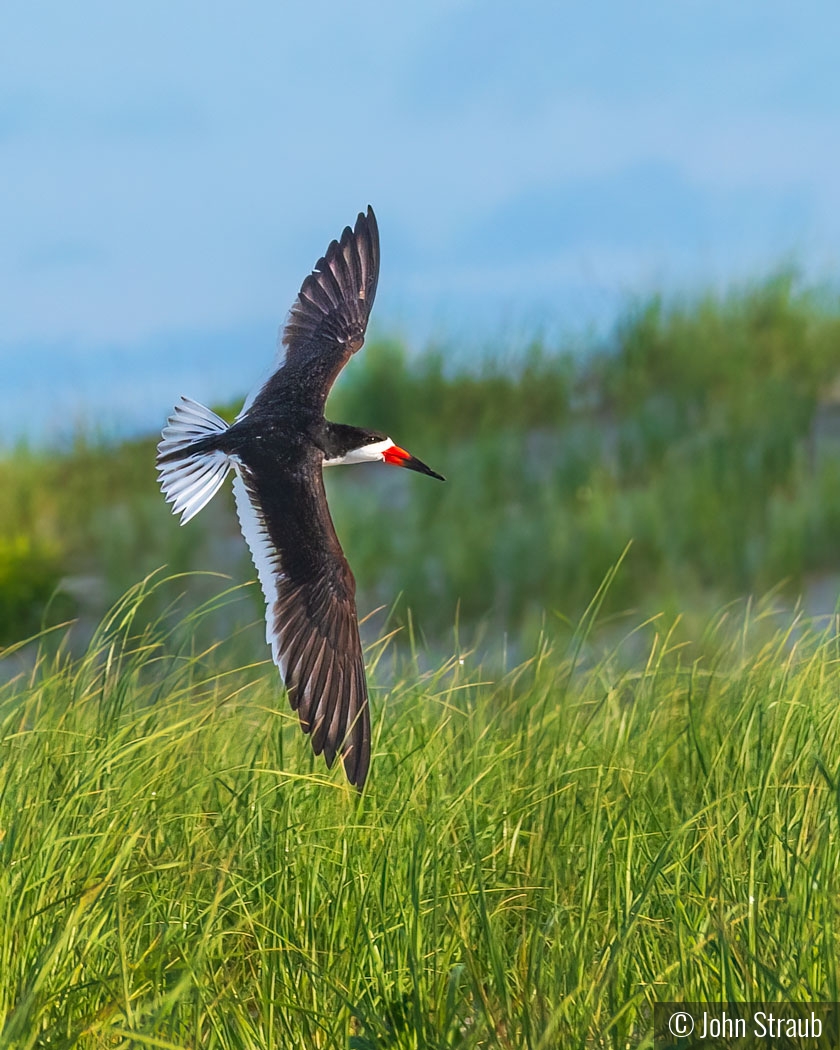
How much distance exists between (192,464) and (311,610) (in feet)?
2.24

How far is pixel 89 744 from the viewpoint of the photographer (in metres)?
4.19

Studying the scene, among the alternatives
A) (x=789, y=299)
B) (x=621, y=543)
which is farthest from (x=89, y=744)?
(x=789, y=299)

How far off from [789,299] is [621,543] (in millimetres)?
3618

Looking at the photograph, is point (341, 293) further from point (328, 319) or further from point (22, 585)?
point (22, 585)

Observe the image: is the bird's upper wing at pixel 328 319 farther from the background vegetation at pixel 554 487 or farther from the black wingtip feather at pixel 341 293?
the background vegetation at pixel 554 487

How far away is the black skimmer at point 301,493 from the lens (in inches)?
146

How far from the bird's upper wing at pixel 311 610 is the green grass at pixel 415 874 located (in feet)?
0.54

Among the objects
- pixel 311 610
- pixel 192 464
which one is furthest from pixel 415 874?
pixel 192 464

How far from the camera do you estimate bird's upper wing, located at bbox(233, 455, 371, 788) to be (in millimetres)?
3645

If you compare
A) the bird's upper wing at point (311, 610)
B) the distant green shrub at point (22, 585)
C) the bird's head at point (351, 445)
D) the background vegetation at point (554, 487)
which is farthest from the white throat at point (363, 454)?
the distant green shrub at point (22, 585)

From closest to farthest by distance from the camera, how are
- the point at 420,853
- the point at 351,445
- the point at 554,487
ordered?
1. the point at 420,853
2. the point at 351,445
3. the point at 554,487

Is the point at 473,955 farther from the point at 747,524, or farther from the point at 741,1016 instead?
the point at 747,524

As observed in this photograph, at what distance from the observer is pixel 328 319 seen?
4.77 meters

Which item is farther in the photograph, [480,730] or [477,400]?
[477,400]
